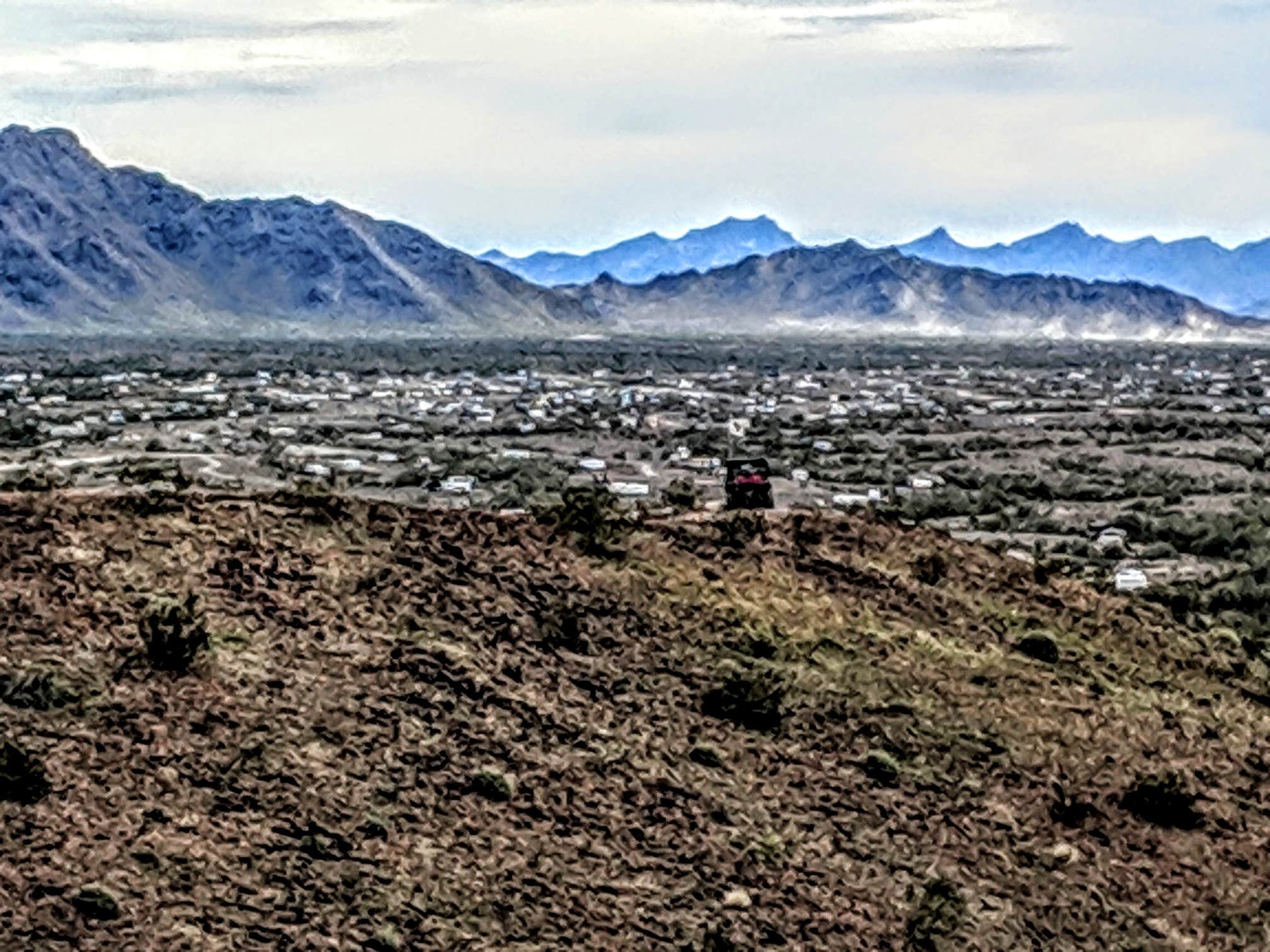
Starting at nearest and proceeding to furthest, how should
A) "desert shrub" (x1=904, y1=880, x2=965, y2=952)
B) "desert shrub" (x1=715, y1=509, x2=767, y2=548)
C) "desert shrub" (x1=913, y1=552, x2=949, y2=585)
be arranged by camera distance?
"desert shrub" (x1=904, y1=880, x2=965, y2=952) → "desert shrub" (x1=715, y1=509, x2=767, y2=548) → "desert shrub" (x1=913, y1=552, x2=949, y2=585)

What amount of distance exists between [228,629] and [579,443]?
2668 inches

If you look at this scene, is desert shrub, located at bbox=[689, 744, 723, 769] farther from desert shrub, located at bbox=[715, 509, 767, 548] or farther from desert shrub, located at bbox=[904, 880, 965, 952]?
desert shrub, located at bbox=[715, 509, 767, 548]

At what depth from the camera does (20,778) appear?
1562cm

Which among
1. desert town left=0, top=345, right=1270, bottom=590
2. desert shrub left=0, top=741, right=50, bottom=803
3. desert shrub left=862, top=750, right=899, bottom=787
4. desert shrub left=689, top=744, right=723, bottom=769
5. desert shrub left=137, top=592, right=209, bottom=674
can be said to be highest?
desert shrub left=137, top=592, right=209, bottom=674

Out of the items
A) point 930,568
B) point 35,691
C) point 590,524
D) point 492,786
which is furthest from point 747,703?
point 35,691

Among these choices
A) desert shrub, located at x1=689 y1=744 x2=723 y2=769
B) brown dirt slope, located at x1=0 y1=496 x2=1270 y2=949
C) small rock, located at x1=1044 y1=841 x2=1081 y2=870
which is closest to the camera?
brown dirt slope, located at x1=0 y1=496 x2=1270 y2=949

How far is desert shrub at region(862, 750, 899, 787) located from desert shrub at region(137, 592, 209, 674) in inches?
251

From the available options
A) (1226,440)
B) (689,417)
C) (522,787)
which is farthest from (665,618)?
(689,417)

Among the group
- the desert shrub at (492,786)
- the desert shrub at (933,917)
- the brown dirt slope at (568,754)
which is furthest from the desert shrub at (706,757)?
the desert shrub at (933,917)

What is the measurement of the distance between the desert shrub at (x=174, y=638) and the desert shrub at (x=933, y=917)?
258 inches

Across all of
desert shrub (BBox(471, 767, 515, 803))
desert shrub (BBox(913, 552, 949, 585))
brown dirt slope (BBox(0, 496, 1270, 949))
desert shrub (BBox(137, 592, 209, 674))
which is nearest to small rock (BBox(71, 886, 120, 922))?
brown dirt slope (BBox(0, 496, 1270, 949))

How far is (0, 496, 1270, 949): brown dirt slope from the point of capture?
15719mm

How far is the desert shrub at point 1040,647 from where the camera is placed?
2433 centimetres

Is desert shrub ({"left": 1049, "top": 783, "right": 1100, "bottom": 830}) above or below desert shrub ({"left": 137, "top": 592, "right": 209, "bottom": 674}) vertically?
below
